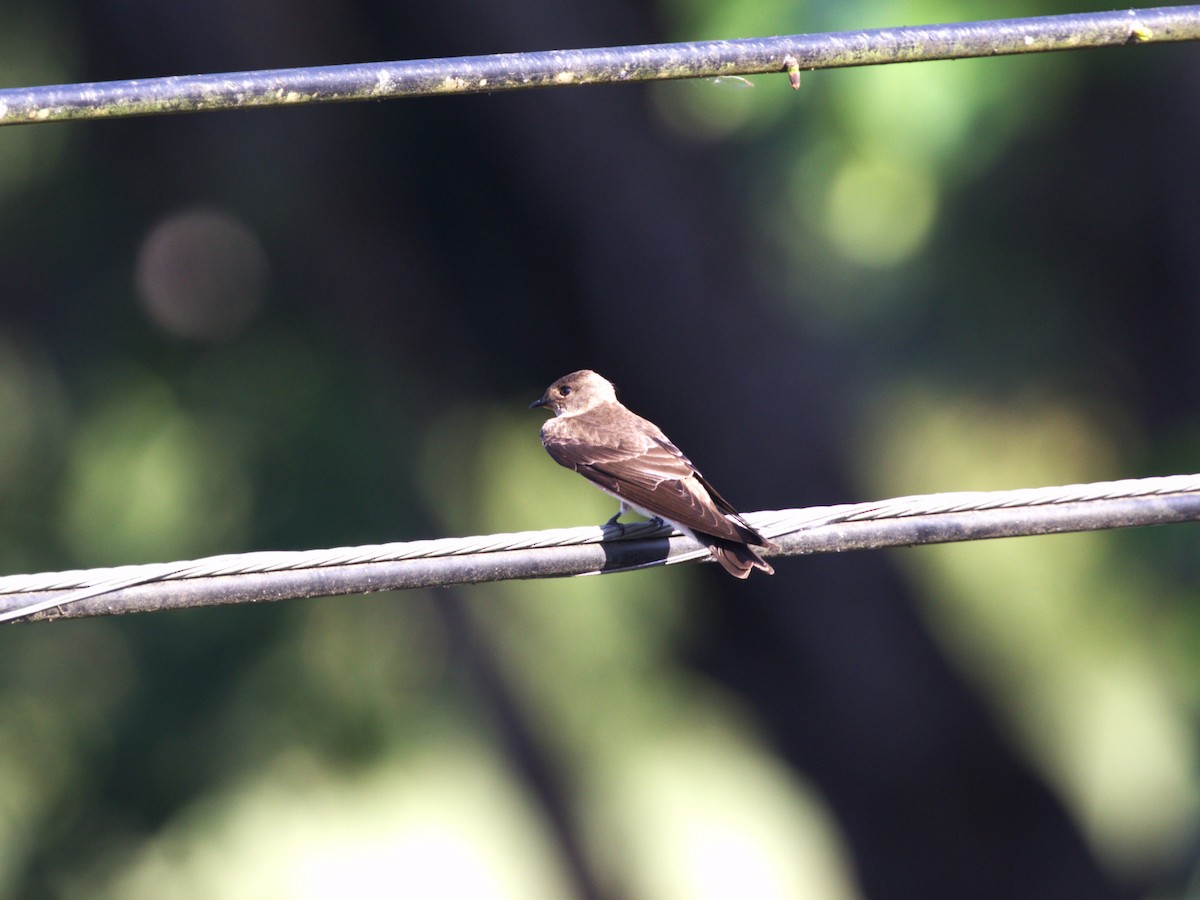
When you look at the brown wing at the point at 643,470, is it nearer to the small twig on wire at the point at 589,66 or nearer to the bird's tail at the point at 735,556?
the bird's tail at the point at 735,556

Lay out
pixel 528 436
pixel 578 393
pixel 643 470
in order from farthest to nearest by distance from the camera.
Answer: pixel 528 436
pixel 578 393
pixel 643 470

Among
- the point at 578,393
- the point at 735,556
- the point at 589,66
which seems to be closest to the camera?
the point at 589,66

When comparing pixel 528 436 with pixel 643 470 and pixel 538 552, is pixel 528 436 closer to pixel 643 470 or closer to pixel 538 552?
pixel 643 470

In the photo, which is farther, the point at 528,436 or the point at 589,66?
the point at 528,436

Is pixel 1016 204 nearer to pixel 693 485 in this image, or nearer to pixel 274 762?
pixel 693 485

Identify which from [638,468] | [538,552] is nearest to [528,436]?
[638,468]

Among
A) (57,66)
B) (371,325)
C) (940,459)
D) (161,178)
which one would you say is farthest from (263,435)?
(940,459)
